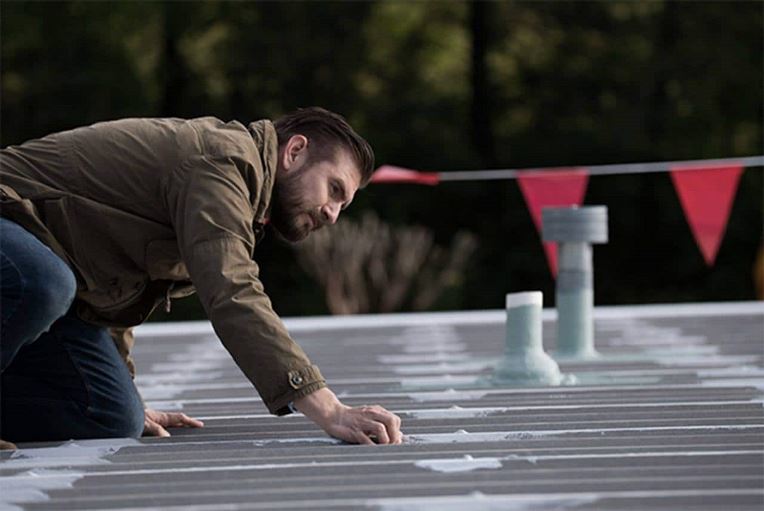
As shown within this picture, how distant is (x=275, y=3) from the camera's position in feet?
50.2

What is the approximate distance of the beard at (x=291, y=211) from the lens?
279cm

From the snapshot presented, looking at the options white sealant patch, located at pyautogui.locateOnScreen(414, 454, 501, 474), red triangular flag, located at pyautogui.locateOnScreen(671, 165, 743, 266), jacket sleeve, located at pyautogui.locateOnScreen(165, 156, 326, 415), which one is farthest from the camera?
red triangular flag, located at pyautogui.locateOnScreen(671, 165, 743, 266)

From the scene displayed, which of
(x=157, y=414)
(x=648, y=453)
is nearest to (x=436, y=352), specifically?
(x=157, y=414)

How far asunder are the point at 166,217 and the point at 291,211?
0.86 feet

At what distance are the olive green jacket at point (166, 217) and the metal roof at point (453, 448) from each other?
0.25m

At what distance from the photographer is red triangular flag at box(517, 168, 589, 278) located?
6.42m

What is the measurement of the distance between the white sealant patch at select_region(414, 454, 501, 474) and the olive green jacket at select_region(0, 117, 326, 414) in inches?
11.1

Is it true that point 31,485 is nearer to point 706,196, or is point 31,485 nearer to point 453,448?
point 453,448

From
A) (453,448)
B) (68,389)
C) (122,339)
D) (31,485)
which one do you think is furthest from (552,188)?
(31,485)

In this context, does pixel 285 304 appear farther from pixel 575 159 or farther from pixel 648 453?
pixel 648 453

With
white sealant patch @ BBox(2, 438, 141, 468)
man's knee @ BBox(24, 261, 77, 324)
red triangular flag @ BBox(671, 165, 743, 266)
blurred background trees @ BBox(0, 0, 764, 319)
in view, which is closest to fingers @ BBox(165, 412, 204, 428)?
white sealant patch @ BBox(2, 438, 141, 468)

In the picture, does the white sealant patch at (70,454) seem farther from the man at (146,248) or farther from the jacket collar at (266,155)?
the jacket collar at (266,155)

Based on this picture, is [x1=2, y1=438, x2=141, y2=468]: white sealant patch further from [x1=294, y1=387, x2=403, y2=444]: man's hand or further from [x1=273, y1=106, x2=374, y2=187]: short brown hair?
[x1=273, y1=106, x2=374, y2=187]: short brown hair

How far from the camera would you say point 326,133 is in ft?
9.13
